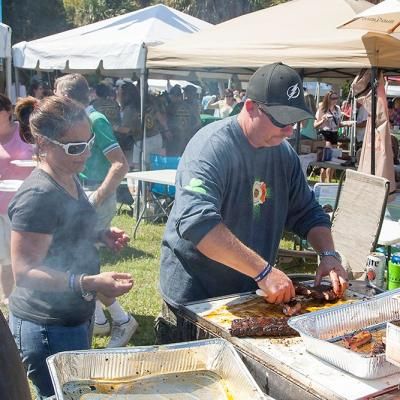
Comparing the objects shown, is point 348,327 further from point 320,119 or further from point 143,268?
point 320,119

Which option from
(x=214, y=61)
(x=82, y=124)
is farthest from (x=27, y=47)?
(x=82, y=124)

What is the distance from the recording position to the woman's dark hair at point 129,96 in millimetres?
10123

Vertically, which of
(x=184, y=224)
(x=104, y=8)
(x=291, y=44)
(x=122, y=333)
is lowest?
(x=122, y=333)

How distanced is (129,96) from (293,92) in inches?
329

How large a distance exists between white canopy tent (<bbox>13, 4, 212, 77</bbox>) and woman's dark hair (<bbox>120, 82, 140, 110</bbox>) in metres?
1.03

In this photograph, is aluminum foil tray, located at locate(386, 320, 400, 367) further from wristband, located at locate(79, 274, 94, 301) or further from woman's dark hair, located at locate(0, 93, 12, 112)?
woman's dark hair, located at locate(0, 93, 12, 112)

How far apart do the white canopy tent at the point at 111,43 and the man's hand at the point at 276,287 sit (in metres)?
6.15

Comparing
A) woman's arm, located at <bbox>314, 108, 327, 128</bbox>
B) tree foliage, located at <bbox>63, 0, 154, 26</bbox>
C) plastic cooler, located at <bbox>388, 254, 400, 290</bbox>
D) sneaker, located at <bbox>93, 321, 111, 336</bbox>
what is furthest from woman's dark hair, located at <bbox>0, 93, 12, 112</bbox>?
tree foliage, located at <bbox>63, 0, 154, 26</bbox>

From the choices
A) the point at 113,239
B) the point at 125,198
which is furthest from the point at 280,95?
the point at 125,198

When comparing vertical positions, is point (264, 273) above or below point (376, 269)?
above

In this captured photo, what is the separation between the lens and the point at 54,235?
84.7 inches

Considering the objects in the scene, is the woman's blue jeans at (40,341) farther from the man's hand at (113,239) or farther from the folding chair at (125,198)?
the folding chair at (125,198)

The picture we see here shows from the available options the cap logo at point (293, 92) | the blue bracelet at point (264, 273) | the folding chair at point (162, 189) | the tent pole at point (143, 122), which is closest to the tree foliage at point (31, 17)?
the tent pole at point (143, 122)

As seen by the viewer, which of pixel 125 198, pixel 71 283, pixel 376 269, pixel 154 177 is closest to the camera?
pixel 71 283
